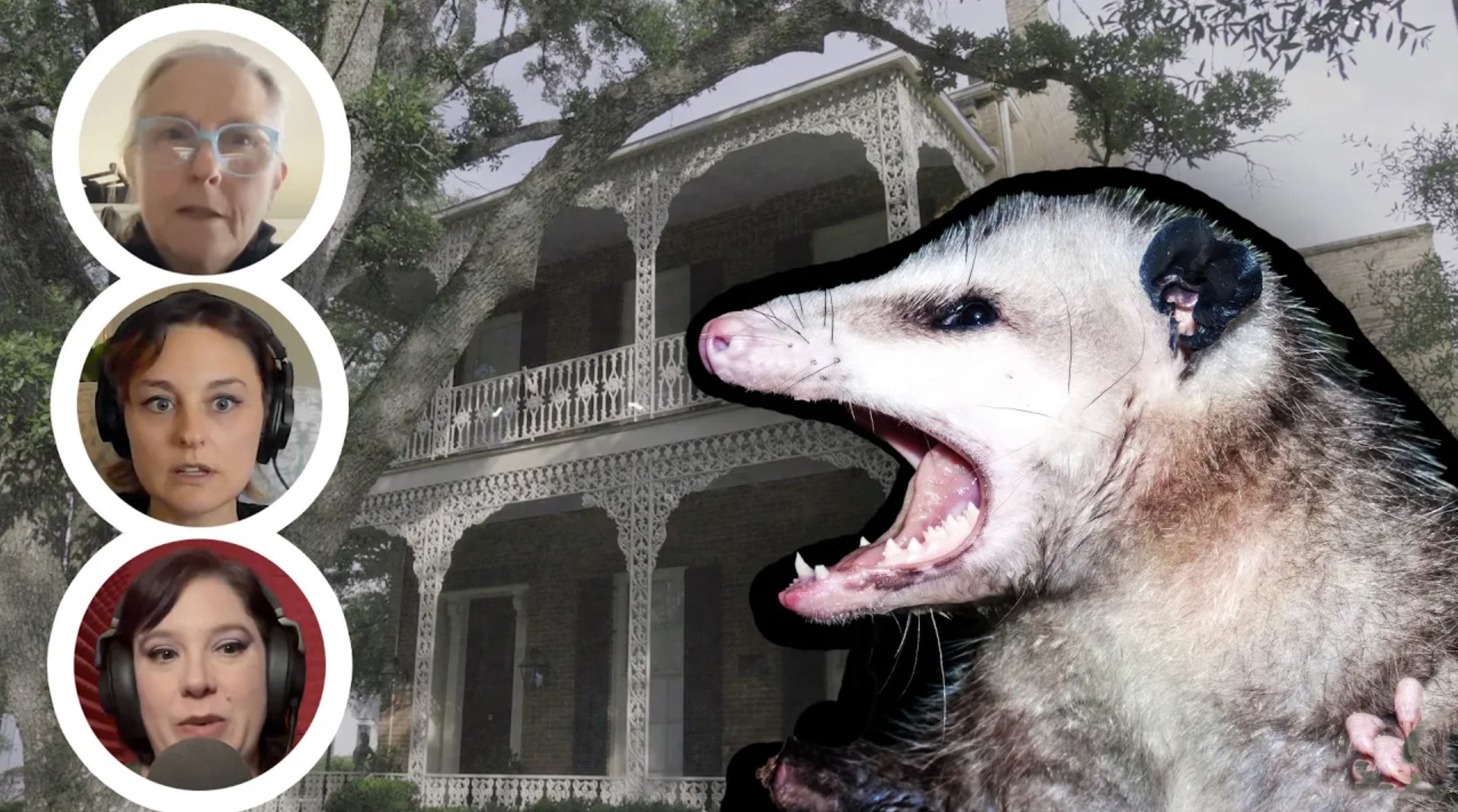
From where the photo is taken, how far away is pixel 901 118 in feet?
14.5

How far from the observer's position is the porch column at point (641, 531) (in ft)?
15.5

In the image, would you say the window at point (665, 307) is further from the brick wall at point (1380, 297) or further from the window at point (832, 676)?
the brick wall at point (1380, 297)

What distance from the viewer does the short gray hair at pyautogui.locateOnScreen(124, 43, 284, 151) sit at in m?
4.33

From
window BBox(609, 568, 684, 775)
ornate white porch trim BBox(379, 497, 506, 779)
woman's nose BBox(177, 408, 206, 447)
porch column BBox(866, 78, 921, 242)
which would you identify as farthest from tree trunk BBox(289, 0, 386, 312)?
porch column BBox(866, 78, 921, 242)

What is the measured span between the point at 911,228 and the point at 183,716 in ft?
11.2

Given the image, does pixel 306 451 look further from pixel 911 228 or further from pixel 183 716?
pixel 911 228

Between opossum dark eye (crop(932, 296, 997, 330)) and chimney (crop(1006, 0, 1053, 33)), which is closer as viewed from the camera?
opossum dark eye (crop(932, 296, 997, 330))

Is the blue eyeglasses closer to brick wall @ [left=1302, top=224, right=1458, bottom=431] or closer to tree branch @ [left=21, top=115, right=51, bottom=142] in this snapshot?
tree branch @ [left=21, top=115, right=51, bottom=142]

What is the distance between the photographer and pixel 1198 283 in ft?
7.84

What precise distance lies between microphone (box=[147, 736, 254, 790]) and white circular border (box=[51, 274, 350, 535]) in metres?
0.84

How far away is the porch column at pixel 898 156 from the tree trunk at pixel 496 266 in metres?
0.41

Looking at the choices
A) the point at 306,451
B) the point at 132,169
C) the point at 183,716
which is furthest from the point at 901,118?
the point at 183,716

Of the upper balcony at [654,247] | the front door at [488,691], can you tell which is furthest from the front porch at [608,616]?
the upper balcony at [654,247]

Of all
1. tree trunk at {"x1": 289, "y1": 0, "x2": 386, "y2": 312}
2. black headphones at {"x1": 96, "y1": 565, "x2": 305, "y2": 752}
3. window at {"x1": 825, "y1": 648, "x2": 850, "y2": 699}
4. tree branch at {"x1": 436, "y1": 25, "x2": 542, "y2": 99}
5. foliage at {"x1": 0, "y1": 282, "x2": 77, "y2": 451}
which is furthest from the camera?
tree branch at {"x1": 436, "y1": 25, "x2": 542, "y2": 99}
